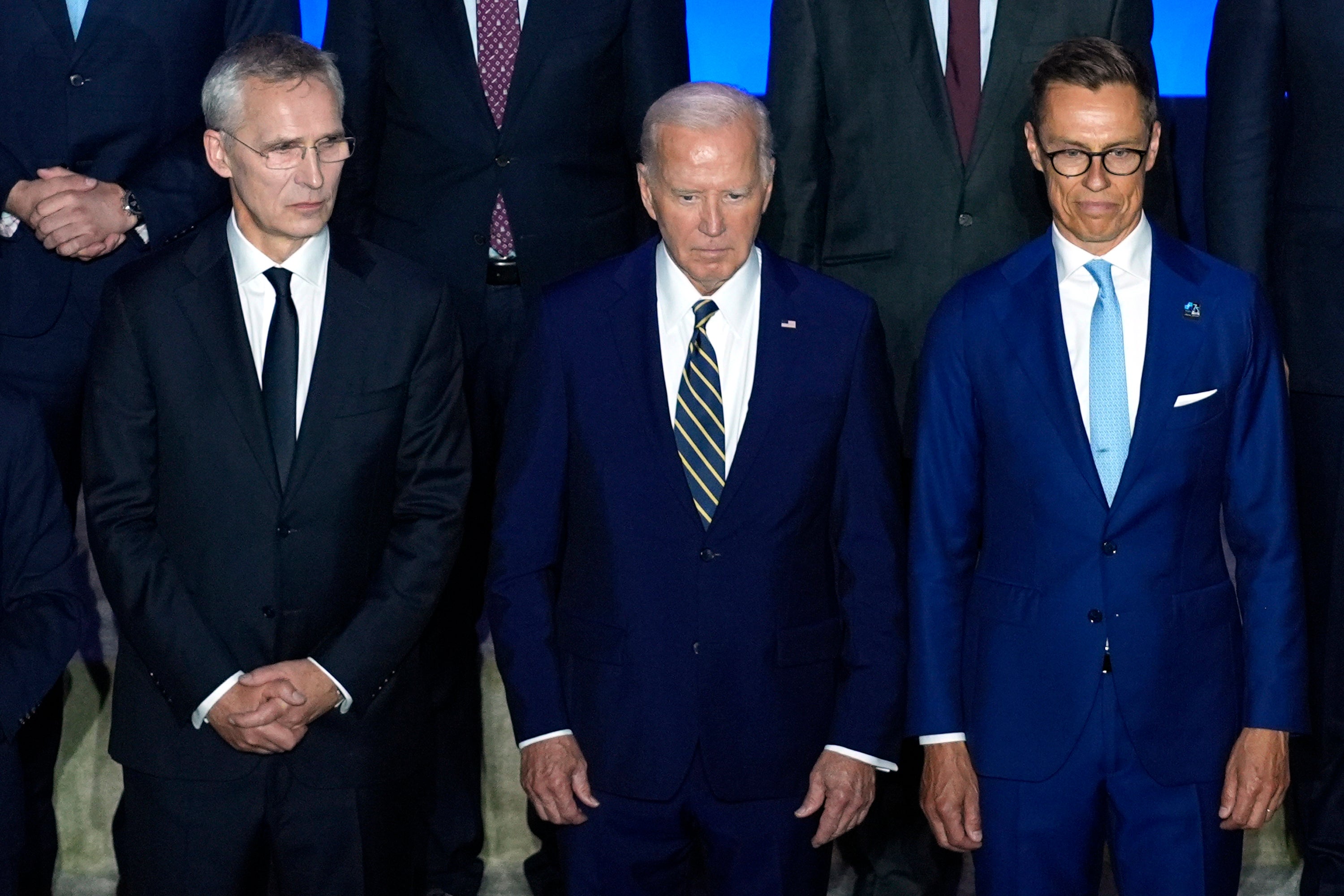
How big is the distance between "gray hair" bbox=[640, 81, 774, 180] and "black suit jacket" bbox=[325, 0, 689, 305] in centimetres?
68

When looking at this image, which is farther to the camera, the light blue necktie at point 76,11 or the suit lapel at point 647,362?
the light blue necktie at point 76,11

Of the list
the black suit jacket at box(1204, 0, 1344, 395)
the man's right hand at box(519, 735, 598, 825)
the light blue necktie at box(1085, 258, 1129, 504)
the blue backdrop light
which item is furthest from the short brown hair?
the blue backdrop light

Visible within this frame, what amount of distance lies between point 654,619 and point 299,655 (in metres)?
0.59

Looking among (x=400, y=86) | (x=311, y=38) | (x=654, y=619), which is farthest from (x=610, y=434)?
(x=311, y=38)

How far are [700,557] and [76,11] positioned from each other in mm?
1584

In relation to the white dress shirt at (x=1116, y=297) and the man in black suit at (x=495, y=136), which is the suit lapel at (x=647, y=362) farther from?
the man in black suit at (x=495, y=136)

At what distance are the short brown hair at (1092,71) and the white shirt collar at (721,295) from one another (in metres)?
0.50

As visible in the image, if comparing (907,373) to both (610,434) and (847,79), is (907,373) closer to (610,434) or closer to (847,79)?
(847,79)

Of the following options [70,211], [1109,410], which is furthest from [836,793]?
[70,211]

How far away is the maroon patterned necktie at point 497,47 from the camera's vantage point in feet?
12.6

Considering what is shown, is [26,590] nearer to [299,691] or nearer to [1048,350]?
[299,691]

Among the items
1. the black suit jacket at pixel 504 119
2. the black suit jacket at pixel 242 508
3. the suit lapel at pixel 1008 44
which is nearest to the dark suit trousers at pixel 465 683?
the black suit jacket at pixel 504 119

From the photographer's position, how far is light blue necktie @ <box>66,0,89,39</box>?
3717mm

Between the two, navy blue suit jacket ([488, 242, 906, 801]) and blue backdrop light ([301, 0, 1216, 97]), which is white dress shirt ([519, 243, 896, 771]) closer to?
navy blue suit jacket ([488, 242, 906, 801])
